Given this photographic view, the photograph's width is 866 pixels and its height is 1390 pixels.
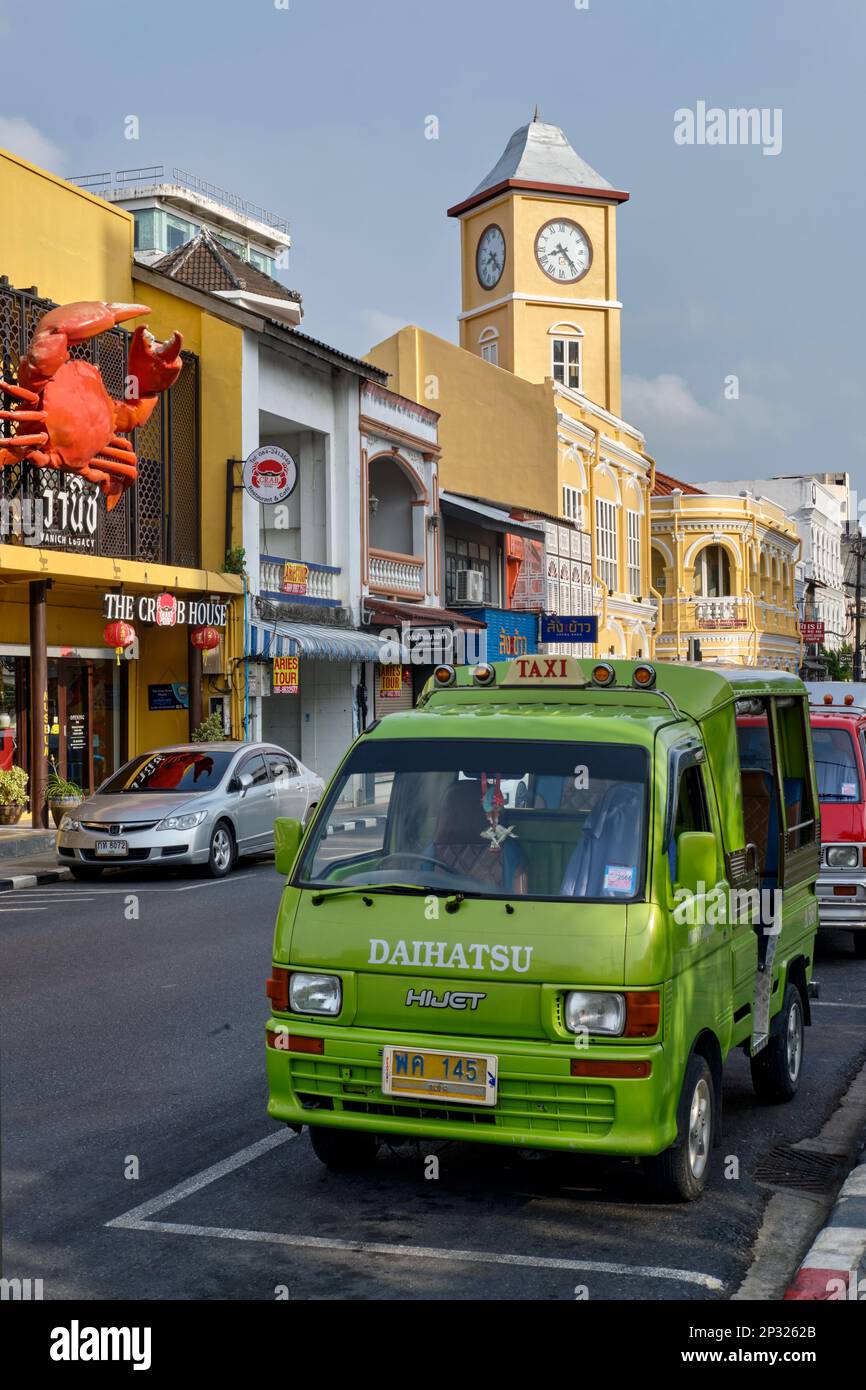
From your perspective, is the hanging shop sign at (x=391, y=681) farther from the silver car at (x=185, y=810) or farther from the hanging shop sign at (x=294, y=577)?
the silver car at (x=185, y=810)

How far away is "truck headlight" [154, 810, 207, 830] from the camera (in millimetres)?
16297

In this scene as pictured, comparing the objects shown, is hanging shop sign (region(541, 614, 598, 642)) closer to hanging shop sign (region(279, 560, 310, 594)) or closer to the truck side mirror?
hanging shop sign (region(279, 560, 310, 594))

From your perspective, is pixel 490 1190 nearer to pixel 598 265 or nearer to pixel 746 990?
pixel 746 990

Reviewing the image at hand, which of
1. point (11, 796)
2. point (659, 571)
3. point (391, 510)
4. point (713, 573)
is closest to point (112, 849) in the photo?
point (11, 796)

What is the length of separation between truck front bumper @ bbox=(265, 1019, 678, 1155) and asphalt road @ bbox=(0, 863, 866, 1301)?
392 mm

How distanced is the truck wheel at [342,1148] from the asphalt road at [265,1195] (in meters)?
0.07

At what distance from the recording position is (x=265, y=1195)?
580 cm

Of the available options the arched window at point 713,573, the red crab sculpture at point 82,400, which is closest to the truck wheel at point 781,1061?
the red crab sculpture at point 82,400

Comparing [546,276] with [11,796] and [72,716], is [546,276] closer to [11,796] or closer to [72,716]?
[72,716]

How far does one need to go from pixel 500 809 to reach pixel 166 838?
1075cm

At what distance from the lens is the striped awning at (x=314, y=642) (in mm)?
25766

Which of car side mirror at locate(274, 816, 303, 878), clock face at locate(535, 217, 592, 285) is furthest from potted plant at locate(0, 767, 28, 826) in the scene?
clock face at locate(535, 217, 592, 285)

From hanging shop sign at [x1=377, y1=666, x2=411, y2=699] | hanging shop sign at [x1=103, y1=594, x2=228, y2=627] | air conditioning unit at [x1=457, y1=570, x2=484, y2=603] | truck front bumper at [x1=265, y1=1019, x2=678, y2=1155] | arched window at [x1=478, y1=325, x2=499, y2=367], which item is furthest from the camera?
arched window at [x1=478, y1=325, x2=499, y2=367]
